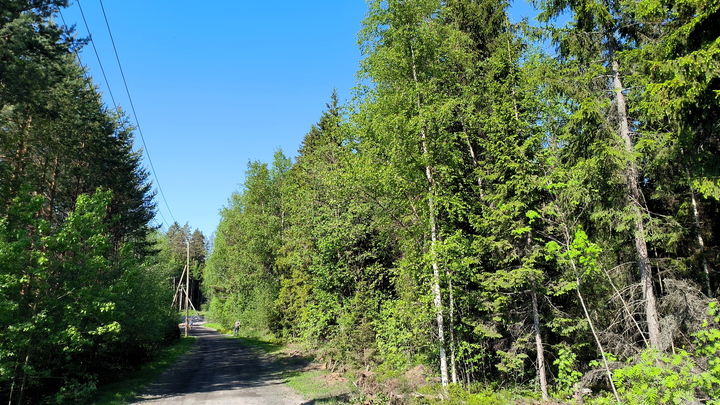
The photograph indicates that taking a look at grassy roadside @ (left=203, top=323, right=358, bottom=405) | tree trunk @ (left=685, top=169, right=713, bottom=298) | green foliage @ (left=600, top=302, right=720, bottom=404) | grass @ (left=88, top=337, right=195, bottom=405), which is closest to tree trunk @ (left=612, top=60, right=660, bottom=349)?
tree trunk @ (left=685, top=169, right=713, bottom=298)

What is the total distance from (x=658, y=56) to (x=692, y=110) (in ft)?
5.06

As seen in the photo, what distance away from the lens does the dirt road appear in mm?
12109

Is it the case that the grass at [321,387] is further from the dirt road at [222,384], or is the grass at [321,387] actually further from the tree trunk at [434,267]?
the tree trunk at [434,267]

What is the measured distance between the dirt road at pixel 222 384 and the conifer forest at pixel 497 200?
2707 mm

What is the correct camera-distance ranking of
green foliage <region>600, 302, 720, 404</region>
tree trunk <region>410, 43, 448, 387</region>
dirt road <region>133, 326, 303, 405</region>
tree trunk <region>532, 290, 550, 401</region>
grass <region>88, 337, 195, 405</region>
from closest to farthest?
green foliage <region>600, 302, 720, 404</region>
tree trunk <region>532, 290, 550, 401</region>
tree trunk <region>410, 43, 448, 387</region>
dirt road <region>133, 326, 303, 405</region>
grass <region>88, 337, 195, 405</region>

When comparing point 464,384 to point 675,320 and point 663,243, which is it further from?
point 663,243

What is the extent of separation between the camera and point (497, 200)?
1104 centimetres

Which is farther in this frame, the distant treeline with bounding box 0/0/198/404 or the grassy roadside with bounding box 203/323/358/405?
the grassy roadside with bounding box 203/323/358/405

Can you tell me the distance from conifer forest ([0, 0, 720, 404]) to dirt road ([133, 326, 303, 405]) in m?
2.71

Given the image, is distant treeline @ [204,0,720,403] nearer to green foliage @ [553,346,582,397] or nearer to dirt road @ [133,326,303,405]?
green foliage @ [553,346,582,397]

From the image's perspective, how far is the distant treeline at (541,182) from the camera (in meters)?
8.59

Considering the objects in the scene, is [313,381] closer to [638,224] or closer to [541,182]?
[541,182]

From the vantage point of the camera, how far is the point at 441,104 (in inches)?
444

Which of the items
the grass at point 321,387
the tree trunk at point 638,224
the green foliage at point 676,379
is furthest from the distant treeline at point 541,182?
the green foliage at point 676,379
